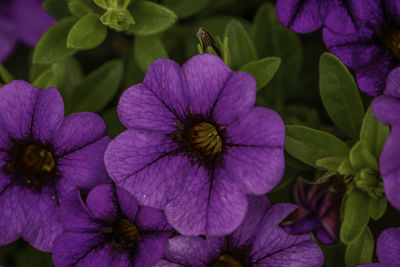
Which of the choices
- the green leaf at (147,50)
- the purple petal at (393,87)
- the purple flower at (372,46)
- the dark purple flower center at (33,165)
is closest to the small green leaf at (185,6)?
the green leaf at (147,50)

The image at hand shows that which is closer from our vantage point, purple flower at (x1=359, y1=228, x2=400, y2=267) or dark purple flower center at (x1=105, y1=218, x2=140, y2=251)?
purple flower at (x1=359, y1=228, x2=400, y2=267)

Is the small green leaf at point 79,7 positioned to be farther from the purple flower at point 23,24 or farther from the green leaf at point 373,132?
the green leaf at point 373,132

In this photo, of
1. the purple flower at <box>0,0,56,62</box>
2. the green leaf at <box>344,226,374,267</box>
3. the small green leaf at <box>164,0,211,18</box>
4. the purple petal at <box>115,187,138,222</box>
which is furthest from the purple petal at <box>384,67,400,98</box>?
the purple flower at <box>0,0,56,62</box>

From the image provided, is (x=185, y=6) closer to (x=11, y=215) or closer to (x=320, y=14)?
(x=320, y=14)


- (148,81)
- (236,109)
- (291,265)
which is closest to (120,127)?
(148,81)

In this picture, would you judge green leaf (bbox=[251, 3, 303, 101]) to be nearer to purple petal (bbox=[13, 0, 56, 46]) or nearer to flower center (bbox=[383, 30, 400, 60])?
flower center (bbox=[383, 30, 400, 60])

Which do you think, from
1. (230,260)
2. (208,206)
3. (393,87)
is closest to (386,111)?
(393,87)
